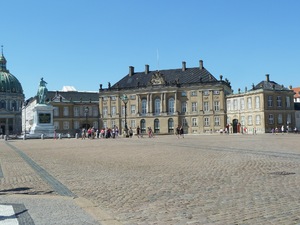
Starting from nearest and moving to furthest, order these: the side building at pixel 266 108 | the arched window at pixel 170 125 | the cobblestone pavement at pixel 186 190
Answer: the cobblestone pavement at pixel 186 190 < the side building at pixel 266 108 < the arched window at pixel 170 125

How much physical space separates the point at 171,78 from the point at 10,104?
8375cm

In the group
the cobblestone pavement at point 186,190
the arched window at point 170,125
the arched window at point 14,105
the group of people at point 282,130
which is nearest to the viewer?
the cobblestone pavement at point 186,190

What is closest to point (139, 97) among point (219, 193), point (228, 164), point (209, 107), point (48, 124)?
point (209, 107)

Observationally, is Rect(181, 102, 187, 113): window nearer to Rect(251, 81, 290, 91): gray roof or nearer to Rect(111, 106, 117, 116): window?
Rect(251, 81, 290, 91): gray roof

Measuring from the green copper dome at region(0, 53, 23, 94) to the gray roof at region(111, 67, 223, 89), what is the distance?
72942 millimetres

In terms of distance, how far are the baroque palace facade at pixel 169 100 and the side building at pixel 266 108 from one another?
569 centimetres

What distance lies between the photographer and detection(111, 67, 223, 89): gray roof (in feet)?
247

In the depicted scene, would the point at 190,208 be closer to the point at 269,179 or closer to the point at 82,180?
the point at 269,179

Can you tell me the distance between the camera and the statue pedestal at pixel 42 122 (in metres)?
52.5

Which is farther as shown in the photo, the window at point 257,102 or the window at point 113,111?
the window at point 113,111

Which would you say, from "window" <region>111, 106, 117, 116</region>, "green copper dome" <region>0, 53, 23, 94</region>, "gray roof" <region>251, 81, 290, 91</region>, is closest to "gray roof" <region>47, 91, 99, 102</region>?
"window" <region>111, 106, 117, 116</region>

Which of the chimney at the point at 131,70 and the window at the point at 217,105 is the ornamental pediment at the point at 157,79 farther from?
the window at the point at 217,105

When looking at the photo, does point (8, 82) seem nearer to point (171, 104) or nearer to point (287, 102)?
point (171, 104)

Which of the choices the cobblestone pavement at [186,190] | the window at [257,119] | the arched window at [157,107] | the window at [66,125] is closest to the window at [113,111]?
the arched window at [157,107]
